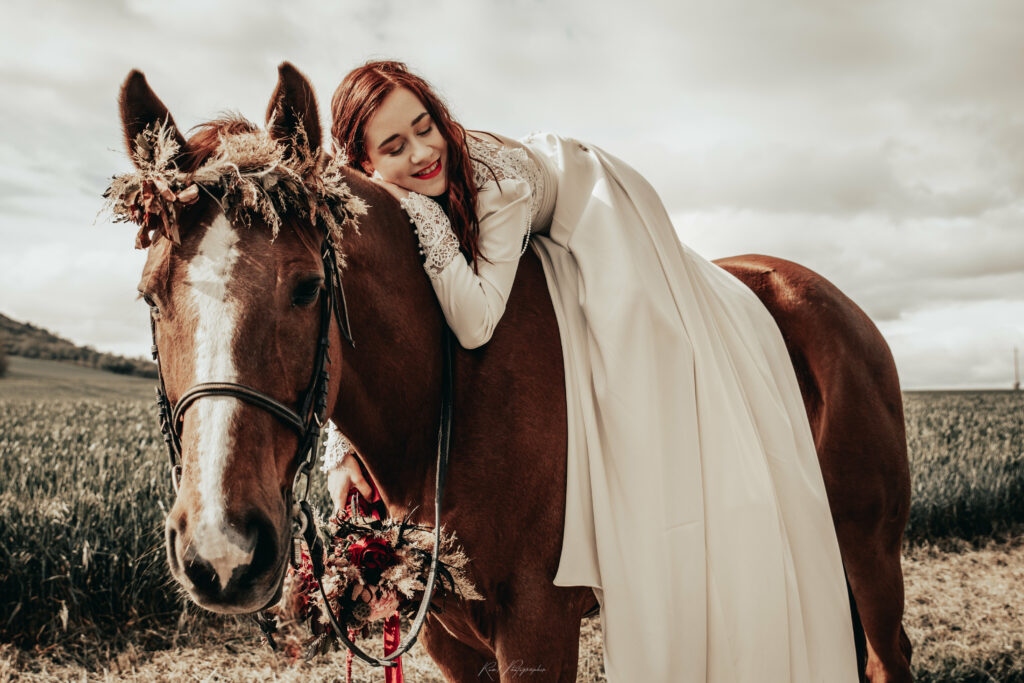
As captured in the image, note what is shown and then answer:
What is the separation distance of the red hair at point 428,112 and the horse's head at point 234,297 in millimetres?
492

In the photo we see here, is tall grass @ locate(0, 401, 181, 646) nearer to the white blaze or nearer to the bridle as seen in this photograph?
the bridle

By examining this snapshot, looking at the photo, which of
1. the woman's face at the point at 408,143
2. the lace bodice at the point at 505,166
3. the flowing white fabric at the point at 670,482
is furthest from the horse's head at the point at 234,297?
the flowing white fabric at the point at 670,482

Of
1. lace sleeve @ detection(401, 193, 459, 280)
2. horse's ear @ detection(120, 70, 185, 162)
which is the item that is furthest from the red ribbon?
horse's ear @ detection(120, 70, 185, 162)

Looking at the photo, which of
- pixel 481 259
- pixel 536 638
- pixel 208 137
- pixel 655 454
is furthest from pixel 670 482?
pixel 208 137

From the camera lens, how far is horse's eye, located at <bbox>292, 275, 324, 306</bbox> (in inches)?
65.6

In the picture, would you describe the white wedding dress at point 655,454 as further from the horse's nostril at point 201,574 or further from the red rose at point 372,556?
the horse's nostril at point 201,574

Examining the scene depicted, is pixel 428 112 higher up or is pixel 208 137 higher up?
pixel 428 112

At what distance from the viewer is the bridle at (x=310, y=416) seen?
4.99ft

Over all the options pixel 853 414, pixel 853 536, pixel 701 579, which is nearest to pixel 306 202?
pixel 701 579

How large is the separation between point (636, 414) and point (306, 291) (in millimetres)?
1164

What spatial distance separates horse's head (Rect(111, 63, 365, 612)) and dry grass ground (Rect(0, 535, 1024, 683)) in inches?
140

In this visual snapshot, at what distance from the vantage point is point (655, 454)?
223 cm

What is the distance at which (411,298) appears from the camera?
2.10 m

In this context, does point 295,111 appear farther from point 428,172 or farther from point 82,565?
point 82,565
